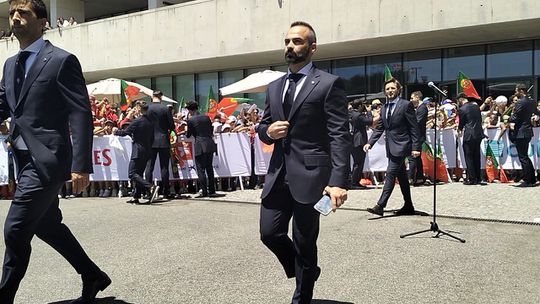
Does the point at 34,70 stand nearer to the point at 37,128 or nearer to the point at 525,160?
the point at 37,128

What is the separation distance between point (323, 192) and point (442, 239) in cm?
→ 341

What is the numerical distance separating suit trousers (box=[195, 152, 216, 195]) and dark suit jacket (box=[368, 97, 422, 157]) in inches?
178

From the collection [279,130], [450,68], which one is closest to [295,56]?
[279,130]

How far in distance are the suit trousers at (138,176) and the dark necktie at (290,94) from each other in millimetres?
6877

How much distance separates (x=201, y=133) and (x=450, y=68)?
39.8 ft

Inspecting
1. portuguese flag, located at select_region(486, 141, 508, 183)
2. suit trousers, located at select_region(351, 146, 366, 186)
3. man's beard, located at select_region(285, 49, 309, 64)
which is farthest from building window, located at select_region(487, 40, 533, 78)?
man's beard, located at select_region(285, 49, 309, 64)

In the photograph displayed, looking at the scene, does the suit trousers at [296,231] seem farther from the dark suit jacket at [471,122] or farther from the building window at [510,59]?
the building window at [510,59]

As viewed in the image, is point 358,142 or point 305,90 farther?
point 358,142

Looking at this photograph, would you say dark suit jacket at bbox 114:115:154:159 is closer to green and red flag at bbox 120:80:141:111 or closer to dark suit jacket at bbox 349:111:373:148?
dark suit jacket at bbox 349:111:373:148

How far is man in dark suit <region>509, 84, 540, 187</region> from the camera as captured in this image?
1114 centimetres

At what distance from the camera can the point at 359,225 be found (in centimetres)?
722

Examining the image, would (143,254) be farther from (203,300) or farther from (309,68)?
(309,68)

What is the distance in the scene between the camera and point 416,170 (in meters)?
12.0

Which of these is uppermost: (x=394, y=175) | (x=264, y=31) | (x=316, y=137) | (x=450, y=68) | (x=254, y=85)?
(x=264, y=31)
